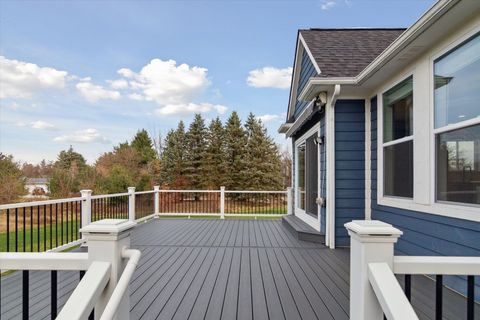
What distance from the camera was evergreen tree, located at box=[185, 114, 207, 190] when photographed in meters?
Answer: 18.0

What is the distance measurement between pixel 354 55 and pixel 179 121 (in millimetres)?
15755

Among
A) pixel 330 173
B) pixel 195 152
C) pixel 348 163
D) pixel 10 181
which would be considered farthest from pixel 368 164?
pixel 195 152

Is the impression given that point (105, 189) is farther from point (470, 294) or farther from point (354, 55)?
point (470, 294)

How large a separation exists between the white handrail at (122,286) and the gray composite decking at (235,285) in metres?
1.30

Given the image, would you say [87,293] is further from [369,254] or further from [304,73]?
[304,73]

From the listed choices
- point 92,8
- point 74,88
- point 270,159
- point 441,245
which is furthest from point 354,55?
point 74,88

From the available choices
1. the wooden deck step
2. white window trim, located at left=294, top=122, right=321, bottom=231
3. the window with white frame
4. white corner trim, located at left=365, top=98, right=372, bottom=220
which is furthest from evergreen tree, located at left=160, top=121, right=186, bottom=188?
the window with white frame

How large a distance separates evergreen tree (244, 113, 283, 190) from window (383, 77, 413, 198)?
13.8m

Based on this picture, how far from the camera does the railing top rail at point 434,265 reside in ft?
3.38

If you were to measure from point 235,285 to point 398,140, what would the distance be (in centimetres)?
273

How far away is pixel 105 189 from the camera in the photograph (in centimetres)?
981

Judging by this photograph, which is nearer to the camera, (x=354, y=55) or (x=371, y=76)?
(x=371, y=76)

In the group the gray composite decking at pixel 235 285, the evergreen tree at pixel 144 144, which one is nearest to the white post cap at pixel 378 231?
the gray composite decking at pixel 235 285

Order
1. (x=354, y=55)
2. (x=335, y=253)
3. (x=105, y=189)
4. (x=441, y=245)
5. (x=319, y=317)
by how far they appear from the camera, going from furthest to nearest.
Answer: (x=105, y=189) < (x=354, y=55) < (x=335, y=253) < (x=441, y=245) < (x=319, y=317)
